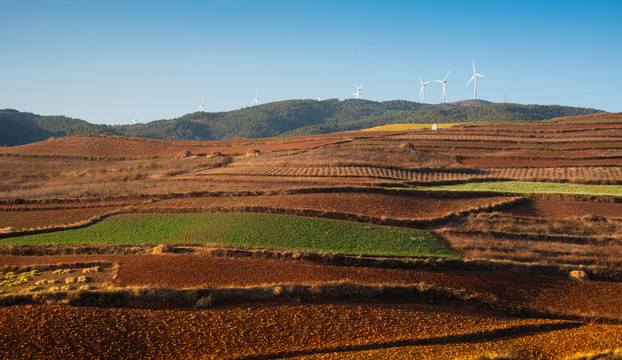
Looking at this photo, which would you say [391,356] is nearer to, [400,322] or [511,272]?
[400,322]

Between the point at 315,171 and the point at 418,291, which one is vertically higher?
the point at 315,171

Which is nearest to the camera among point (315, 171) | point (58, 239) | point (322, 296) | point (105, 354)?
point (105, 354)

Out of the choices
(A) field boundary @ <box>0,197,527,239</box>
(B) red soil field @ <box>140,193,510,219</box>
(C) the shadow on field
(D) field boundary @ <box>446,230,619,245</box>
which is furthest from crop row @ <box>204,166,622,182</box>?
(C) the shadow on field

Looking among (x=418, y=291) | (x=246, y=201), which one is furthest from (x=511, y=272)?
(x=246, y=201)

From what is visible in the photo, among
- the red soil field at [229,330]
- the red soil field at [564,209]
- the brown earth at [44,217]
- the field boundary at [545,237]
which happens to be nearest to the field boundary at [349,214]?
the red soil field at [564,209]

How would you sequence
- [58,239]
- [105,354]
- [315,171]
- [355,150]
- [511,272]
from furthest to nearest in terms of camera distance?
[355,150] < [315,171] < [58,239] < [511,272] < [105,354]

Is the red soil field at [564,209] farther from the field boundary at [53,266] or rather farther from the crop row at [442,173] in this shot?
the field boundary at [53,266]

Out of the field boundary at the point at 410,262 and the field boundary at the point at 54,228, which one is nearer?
the field boundary at the point at 410,262
